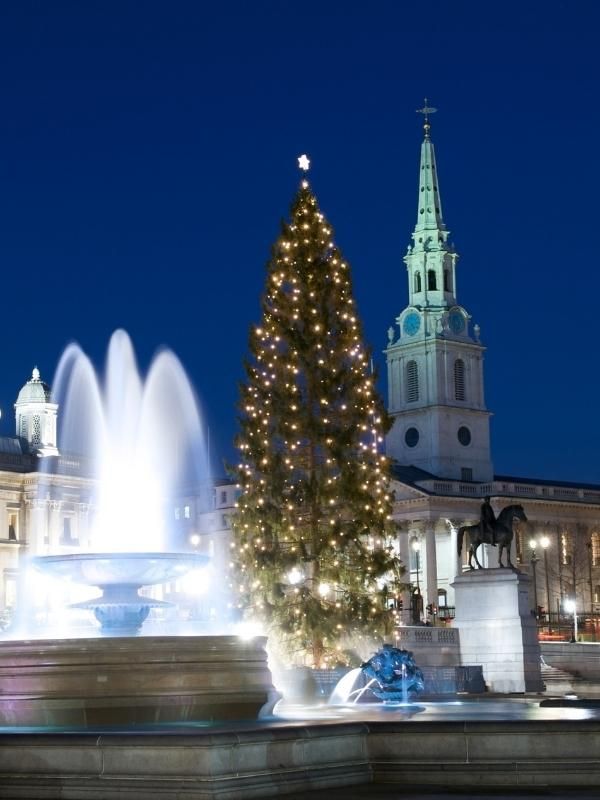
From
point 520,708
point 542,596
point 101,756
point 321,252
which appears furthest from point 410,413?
point 101,756

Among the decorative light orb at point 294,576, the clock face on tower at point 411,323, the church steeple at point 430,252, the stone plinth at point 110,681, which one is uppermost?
the church steeple at point 430,252

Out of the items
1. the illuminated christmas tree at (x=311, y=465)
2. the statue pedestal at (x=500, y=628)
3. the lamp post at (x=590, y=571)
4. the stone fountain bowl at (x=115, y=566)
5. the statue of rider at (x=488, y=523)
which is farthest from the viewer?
the lamp post at (x=590, y=571)

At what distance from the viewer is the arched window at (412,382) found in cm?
11356

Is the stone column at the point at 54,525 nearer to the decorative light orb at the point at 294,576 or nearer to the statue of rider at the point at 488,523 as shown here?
the decorative light orb at the point at 294,576

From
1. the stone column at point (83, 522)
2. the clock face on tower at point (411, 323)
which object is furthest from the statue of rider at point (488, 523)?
the clock face on tower at point (411, 323)

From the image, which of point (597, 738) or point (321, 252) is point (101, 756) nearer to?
point (597, 738)

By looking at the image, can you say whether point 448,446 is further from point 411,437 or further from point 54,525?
point 54,525

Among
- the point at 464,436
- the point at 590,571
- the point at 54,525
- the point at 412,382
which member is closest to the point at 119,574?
the point at 54,525

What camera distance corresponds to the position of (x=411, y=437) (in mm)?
113188

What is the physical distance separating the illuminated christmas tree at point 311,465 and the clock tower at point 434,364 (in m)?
70.1

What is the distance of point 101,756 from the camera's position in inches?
538

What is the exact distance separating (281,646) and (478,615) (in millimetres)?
6197

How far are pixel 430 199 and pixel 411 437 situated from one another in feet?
63.6

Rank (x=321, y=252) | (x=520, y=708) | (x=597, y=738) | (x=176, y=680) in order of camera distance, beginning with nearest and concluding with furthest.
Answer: (x=597, y=738)
(x=176, y=680)
(x=520, y=708)
(x=321, y=252)
